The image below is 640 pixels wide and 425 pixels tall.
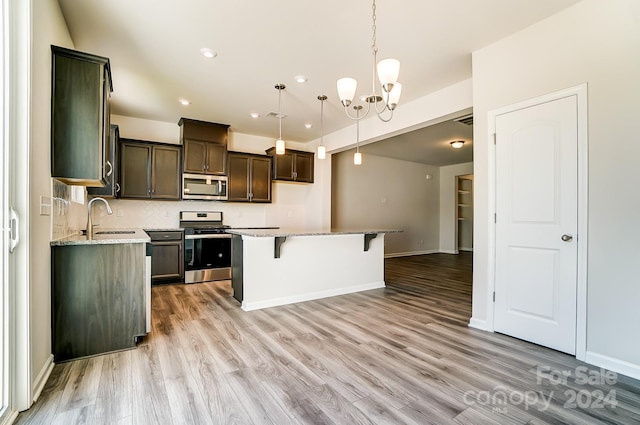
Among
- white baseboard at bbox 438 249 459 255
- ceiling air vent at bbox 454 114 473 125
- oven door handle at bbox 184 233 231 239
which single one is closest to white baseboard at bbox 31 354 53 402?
oven door handle at bbox 184 233 231 239

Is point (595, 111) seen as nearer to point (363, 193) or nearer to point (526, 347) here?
point (526, 347)

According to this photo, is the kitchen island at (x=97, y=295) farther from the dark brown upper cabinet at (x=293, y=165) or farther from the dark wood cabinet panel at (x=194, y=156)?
the dark brown upper cabinet at (x=293, y=165)

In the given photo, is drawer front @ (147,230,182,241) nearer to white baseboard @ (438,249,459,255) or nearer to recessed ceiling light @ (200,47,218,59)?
recessed ceiling light @ (200,47,218,59)

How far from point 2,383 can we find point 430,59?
13.1 ft

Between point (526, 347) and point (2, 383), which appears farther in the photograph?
point (526, 347)

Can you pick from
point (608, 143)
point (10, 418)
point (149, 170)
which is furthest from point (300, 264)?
point (608, 143)

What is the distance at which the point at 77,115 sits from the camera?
2303 millimetres

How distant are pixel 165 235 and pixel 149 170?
1.03 m

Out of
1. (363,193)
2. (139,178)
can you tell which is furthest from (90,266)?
(363,193)

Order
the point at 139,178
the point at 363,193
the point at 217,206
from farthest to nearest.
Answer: the point at 363,193 < the point at 217,206 < the point at 139,178

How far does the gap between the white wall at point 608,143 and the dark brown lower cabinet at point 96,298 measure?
11.4 ft

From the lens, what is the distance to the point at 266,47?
3012 mm

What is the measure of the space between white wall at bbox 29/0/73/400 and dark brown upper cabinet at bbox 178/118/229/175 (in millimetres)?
2838

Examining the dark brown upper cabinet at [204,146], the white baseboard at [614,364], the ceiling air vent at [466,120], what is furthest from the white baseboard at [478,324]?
the dark brown upper cabinet at [204,146]
